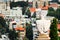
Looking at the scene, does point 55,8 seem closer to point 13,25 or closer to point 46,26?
point 13,25

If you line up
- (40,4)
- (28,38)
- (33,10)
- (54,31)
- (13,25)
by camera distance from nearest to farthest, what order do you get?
(54,31)
(28,38)
(13,25)
(33,10)
(40,4)

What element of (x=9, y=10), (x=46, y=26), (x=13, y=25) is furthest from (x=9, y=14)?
(x=46, y=26)

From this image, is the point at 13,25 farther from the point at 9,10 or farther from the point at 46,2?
the point at 46,2

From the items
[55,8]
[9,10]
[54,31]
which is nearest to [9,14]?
[9,10]

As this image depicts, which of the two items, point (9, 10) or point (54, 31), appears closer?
point (54, 31)

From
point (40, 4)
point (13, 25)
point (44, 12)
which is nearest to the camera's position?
point (13, 25)

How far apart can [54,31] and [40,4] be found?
16.7m

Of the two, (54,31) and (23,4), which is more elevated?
(54,31)

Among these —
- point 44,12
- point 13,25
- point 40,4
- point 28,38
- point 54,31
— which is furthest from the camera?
point 40,4

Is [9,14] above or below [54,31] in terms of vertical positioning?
below

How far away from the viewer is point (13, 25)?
19547 mm

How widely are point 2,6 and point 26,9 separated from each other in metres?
1.58

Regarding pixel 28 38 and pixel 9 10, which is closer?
pixel 28 38

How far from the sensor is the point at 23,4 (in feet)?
91.2
